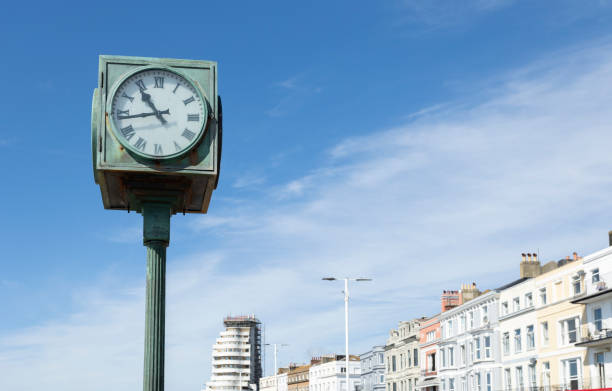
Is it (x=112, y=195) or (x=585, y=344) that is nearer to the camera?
(x=112, y=195)

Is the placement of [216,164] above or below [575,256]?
below

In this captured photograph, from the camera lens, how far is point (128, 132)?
10.8 m

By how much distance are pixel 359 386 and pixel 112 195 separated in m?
108

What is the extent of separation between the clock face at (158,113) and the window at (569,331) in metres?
48.0

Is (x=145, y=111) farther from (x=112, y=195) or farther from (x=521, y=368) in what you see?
(x=521, y=368)

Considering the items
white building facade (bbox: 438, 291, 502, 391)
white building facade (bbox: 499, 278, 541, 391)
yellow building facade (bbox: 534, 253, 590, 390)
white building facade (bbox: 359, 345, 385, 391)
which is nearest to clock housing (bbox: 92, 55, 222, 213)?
yellow building facade (bbox: 534, 253, 590, 390)

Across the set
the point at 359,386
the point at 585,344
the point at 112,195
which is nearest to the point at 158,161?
the point at 112,195

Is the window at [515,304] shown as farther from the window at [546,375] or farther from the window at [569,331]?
the window at [569,331]

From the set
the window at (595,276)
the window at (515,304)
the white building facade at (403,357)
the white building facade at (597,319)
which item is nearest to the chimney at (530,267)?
the window at (515,304)

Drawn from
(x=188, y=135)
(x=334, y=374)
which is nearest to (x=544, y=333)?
(x=188, y=135)

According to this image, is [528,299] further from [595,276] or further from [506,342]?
[595,276]

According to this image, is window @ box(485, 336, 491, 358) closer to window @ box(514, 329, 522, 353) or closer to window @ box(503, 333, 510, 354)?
window @ box(503, 333, 510, 354)

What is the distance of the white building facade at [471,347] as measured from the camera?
6656cm

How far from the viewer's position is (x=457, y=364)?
73.8 m
